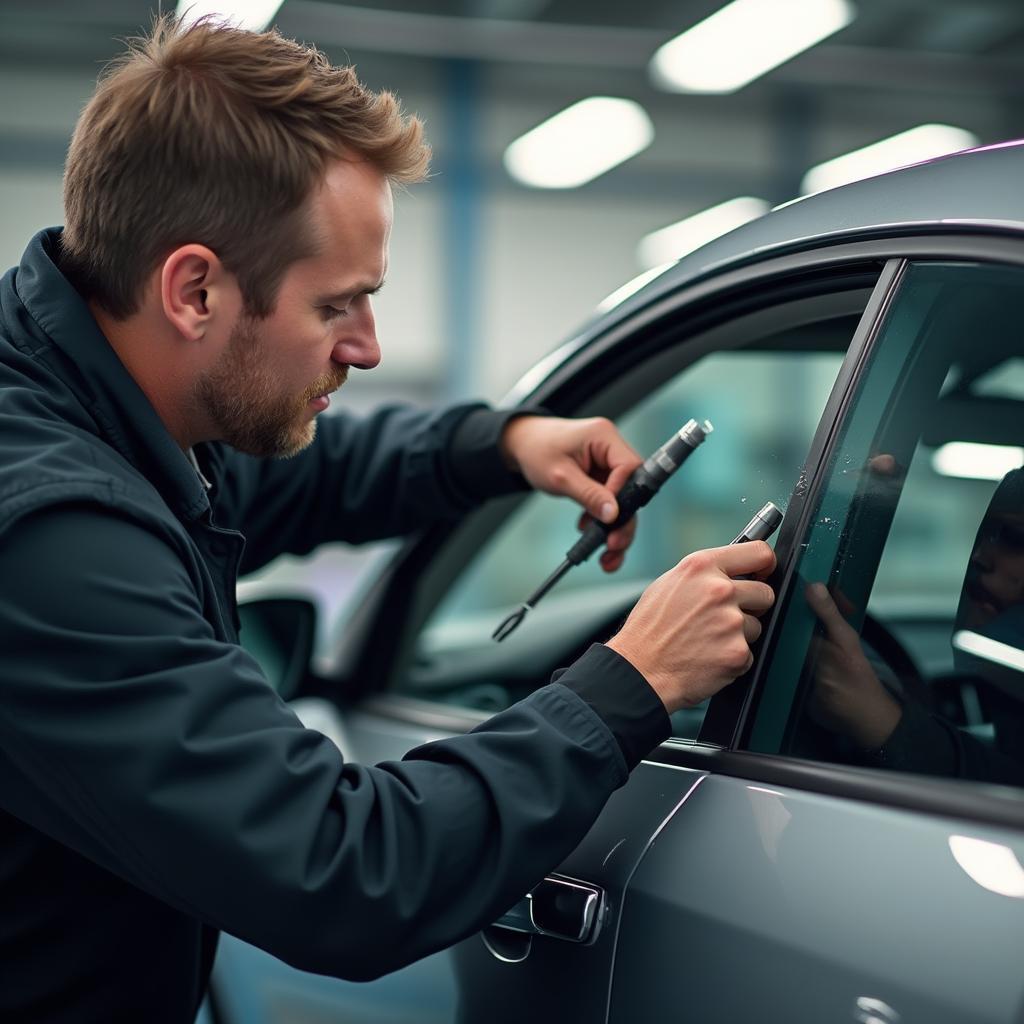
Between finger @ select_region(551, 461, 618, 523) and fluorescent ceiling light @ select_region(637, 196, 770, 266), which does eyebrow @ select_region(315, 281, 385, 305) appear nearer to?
finger @ select_region(551, 461, 618, 523)

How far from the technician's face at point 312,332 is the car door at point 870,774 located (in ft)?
1.77

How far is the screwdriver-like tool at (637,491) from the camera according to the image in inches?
59.2

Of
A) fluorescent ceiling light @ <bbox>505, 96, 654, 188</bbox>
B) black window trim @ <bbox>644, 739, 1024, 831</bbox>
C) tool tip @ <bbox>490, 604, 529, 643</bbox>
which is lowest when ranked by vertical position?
tool tip @ <bbox>490, 604, 529, 643</bbox>

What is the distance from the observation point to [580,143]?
9758 millimetres

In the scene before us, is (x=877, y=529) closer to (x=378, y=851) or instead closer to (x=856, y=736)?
(x=856, y=736)

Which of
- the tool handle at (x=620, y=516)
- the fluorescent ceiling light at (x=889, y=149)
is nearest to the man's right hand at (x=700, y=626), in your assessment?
the tool handle at (x=620, y=516)

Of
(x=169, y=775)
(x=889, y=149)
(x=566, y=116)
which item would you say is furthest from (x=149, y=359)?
(x=889, y=149)

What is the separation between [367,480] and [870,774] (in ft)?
3.57

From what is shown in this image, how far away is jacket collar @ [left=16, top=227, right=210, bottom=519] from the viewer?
124 cm

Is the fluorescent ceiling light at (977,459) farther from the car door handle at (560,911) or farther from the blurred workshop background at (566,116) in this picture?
the blurred workshop background at (566,116)

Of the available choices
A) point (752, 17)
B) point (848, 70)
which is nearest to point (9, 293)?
point (752, 17)

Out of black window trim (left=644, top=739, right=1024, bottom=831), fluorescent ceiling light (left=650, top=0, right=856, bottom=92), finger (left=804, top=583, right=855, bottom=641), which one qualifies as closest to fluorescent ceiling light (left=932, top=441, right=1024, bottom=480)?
finger (left=804, top=583, right=855, bottom=641)

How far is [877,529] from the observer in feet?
3.82

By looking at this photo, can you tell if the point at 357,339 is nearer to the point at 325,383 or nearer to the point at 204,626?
the point at 325,383
